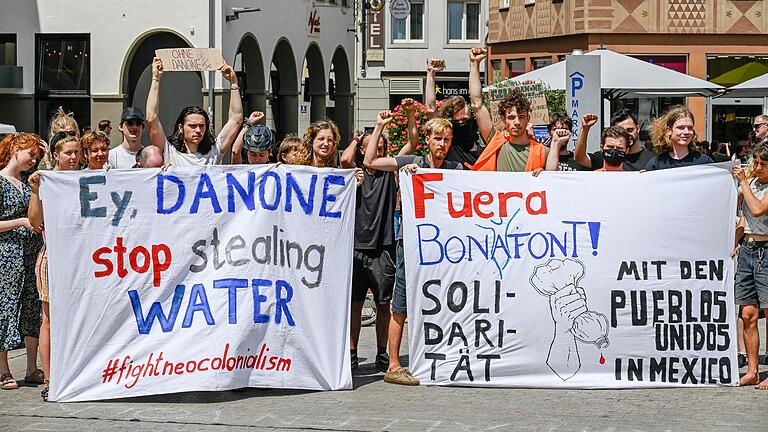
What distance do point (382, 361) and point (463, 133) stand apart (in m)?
1.76

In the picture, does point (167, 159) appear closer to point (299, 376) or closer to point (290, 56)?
point (299, 376)

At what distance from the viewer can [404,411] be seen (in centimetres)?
790

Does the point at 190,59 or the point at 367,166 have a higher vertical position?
the point at 190,59

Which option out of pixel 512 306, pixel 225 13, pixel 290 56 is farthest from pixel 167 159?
pixel 290 56

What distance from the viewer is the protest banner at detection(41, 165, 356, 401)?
8250mm

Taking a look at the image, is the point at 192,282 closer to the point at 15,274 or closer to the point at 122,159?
the point at 15,274

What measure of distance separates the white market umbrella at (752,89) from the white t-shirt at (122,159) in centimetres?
1201

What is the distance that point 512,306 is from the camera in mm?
8617

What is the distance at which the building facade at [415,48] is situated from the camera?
4838 cm

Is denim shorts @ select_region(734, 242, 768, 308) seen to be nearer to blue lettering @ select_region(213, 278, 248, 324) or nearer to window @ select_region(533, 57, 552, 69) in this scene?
blue lettering @ select_region(213, 278, 248, 324)

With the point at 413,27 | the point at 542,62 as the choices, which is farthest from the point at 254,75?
the point at 413,27

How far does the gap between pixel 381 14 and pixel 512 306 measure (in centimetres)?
4020

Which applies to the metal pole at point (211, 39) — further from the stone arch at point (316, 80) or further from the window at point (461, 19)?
the window at point (461, 19)

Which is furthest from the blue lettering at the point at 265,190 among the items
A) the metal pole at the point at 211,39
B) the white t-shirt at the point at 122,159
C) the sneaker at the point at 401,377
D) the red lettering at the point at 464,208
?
the metal pole at the point at 211,39
